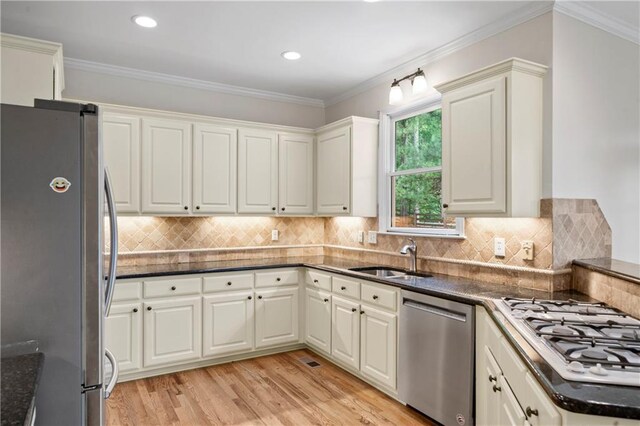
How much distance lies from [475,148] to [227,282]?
7.72 feet

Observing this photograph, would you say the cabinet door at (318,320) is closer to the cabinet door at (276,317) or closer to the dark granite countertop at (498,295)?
the cabinet door at (276,317)

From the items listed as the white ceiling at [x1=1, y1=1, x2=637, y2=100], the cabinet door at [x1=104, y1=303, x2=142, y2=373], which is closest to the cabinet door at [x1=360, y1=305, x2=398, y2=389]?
the cabinet door at [x1=104, y1=303, x2=142, y2=373]

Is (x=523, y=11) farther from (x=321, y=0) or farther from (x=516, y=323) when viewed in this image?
(x=516, y=323)

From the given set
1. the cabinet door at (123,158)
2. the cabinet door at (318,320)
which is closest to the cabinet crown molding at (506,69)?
the cabinet door at (318,320)

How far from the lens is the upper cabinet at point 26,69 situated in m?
2.49

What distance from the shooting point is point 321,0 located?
8.54 feet

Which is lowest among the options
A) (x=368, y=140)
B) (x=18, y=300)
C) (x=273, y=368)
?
(x=273, y=368)

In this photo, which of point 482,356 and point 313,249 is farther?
point 313,249

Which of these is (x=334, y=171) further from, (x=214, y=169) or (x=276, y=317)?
(x=276, y=317)

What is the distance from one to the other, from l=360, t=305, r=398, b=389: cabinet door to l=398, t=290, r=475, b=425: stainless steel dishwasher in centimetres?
9

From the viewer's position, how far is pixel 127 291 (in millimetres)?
3324

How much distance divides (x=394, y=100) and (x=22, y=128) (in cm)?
271

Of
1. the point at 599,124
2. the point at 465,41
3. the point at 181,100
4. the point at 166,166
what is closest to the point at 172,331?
the point at 166,166

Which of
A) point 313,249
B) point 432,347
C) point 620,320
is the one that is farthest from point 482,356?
point 313,249
